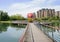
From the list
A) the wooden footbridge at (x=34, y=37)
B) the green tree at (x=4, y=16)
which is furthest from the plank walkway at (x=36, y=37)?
the green tree at (x=4, y=16)

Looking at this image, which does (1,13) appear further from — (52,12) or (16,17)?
(52,12)

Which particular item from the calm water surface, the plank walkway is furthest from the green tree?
the plank walkway

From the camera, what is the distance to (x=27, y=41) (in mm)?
8633

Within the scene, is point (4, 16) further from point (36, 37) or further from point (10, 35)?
point (36, 37)

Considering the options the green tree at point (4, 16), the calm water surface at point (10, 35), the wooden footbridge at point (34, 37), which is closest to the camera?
the wooden footbridge at point (34, 37)

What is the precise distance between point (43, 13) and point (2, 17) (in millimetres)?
28488

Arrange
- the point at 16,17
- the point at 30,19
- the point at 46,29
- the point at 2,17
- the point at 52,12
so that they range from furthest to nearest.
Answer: the point at 52,12 → the point at 16,17 → the point at 2,17 → the point at 30,19 → the point at 46,29

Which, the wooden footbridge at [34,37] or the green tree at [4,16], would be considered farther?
the green tree at [4,16]

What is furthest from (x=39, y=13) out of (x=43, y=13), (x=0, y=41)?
(x=0, y=41)

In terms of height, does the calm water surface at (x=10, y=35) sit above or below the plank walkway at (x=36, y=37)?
below

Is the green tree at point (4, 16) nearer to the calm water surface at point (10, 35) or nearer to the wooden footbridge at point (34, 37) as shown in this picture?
the calm water surface at point (10, 35)

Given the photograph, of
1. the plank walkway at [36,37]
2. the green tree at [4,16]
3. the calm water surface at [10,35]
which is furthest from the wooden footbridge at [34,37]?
the green tree at [4,16]

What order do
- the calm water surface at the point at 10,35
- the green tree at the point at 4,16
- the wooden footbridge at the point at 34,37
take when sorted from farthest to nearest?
the green tree at the point at 4,16 < the calm water surface at the point at 10,35 < the wooden footbridge at the point at 34,37

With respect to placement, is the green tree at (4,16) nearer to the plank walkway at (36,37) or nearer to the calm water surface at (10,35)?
the calm water surface at (10,35)
